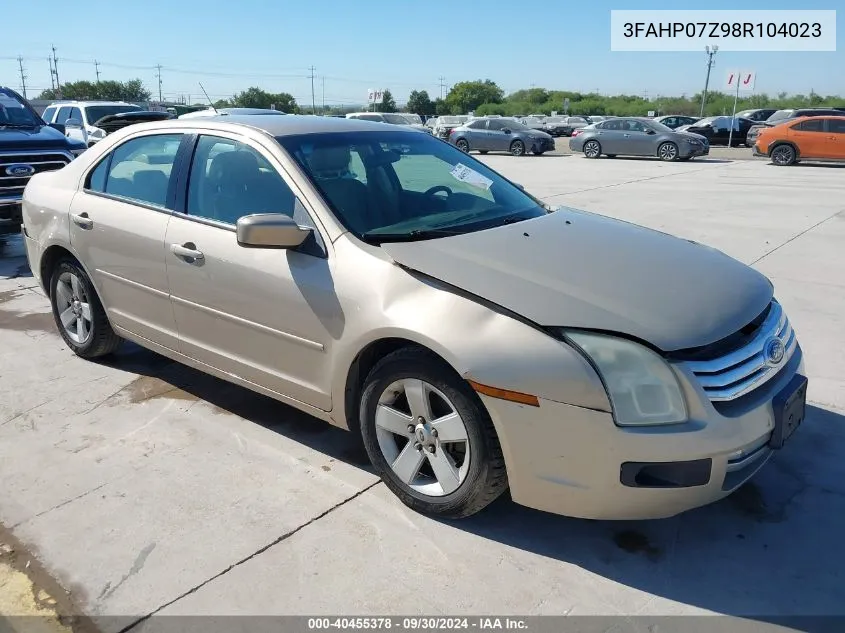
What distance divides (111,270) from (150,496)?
1.61m

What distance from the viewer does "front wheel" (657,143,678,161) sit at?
22.6 metres

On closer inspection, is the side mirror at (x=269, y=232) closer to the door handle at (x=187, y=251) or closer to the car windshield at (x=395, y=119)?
the door handle at (x=187, y=251)

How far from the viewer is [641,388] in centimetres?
248

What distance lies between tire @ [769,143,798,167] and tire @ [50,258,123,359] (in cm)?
2066

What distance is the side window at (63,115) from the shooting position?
1659cm

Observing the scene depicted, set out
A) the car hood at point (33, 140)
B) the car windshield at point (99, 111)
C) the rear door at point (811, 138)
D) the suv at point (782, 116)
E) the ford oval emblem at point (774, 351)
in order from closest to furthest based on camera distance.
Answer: the ford oval emblem at point (774, 351)
the car hood at point (33, 140)
the car windshield at point (99, 111)
the rear door at point (811, 138)
the suv at point (782, 116)

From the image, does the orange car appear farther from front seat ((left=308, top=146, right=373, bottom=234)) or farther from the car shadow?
front seat ((left=308, top=146, right=373, bottom=234))

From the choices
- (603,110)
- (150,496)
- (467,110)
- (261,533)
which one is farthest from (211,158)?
(467,110)

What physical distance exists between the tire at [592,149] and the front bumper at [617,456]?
74.3ft

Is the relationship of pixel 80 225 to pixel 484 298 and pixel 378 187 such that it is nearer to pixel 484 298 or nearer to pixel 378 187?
pixel 378 187

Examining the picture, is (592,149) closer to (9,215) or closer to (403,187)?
(9,215)

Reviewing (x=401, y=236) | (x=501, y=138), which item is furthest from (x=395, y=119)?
(x=401, y=236)

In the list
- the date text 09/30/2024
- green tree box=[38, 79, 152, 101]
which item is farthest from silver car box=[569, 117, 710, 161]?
green tree box=[38, 79, 152, 101]

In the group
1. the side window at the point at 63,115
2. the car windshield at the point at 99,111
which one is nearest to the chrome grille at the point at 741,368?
the car windshield at the point at 99,111
